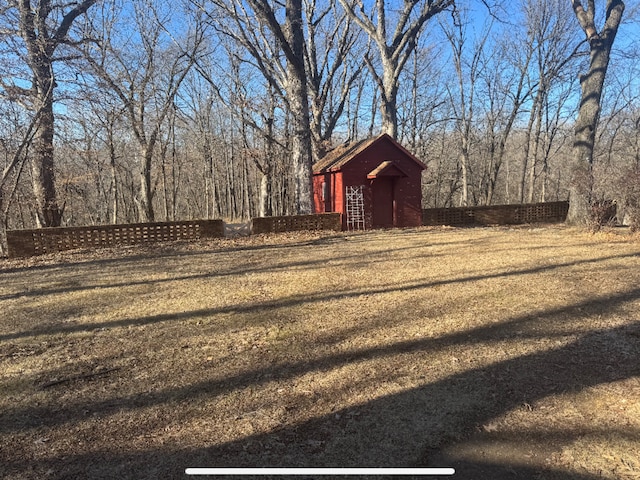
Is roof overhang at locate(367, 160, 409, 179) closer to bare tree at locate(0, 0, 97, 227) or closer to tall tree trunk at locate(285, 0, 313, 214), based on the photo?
tall tree trunk at locate(285, 0, 313, 214)

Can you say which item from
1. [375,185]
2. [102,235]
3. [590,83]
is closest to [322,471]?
[102,235]

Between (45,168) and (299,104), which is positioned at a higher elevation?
(299,104)

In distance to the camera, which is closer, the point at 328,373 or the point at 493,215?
the point at 328,373

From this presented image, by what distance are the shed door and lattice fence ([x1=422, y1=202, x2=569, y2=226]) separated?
7.30 ft

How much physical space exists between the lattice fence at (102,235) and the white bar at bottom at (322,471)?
35.8 ft

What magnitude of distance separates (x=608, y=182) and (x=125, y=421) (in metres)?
13.8

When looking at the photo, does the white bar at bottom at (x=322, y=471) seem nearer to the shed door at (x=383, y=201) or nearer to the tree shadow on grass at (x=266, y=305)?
the tree shadow on grass at (x=266, y=305)

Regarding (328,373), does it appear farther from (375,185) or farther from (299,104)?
(375,185)

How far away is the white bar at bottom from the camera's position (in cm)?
238

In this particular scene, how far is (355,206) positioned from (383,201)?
4.90ft

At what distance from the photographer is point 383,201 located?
17.0 metres

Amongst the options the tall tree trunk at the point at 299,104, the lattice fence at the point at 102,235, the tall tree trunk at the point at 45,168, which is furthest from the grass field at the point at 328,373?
the tall tree trunk at the point at 299,104

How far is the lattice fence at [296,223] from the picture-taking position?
1403cm

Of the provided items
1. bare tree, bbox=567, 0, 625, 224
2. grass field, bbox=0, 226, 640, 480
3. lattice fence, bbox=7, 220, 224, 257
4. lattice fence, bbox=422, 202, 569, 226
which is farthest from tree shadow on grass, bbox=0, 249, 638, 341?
lattice fence, bbox=422, 202, 569, 226
